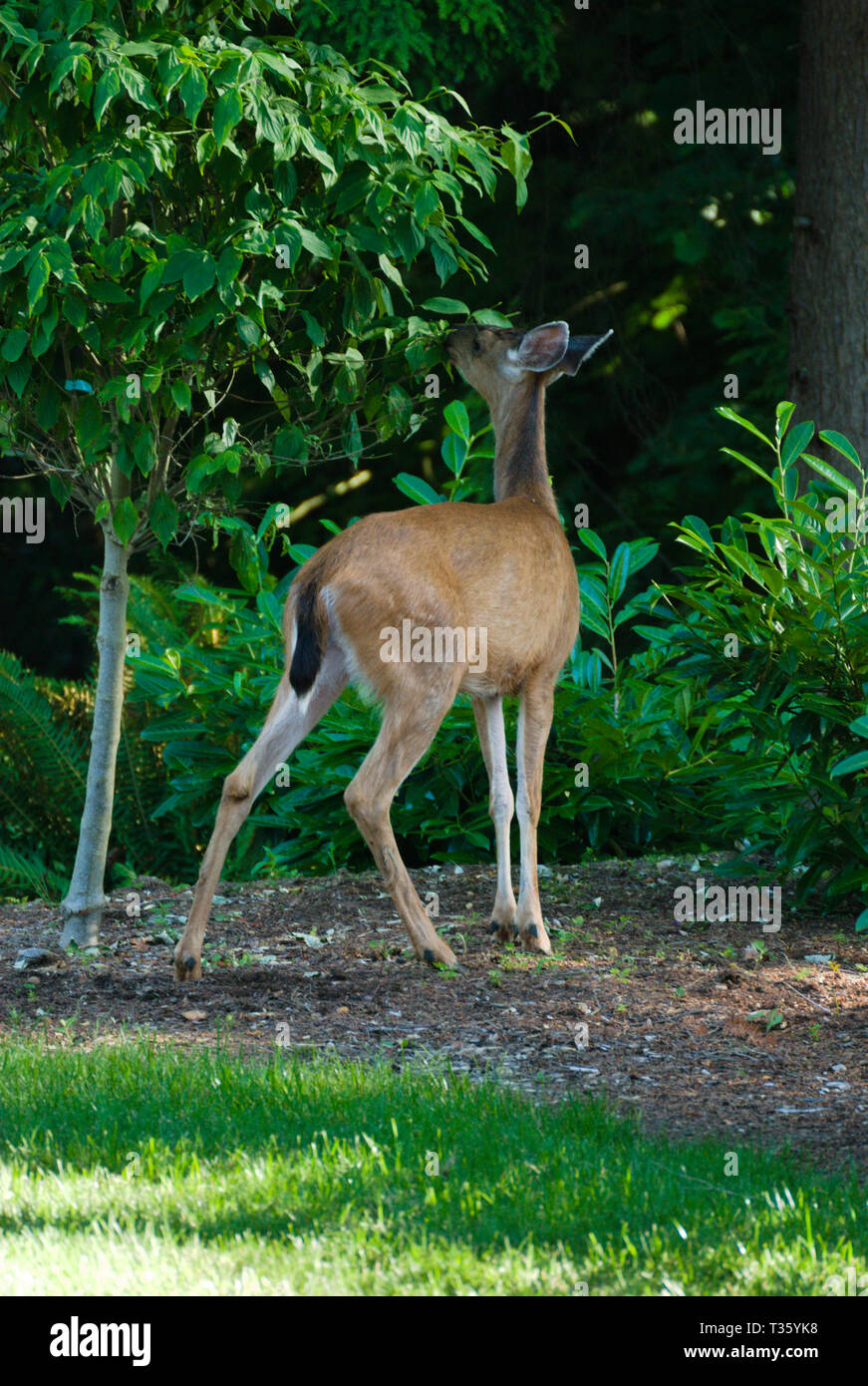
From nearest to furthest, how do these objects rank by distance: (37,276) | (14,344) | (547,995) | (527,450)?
(37,276), (14,344), (547,995), (527,450)

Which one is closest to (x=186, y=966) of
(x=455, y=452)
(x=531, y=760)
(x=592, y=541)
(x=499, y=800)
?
(x=499, y=800)

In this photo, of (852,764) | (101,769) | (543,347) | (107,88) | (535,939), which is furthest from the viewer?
(543,347)

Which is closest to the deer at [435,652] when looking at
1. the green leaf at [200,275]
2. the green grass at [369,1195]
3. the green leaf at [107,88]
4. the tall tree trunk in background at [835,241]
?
the green leaf at [200,275]

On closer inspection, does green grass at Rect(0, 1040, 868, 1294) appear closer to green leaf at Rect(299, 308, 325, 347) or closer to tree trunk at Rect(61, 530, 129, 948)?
tree trunk at Rect(61, 530, 129, 948)

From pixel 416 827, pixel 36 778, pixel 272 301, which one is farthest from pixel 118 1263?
pixel 36 778

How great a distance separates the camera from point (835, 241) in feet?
29.8

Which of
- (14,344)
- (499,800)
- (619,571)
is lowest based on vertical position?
(499,800)

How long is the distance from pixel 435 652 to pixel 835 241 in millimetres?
4719

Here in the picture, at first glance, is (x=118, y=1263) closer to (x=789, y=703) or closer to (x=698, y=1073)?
(x=698, y=1073)

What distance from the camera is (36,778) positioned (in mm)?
9891

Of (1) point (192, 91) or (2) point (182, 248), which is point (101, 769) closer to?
(2) point (182, 248)

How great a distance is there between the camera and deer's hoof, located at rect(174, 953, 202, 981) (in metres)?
5.80

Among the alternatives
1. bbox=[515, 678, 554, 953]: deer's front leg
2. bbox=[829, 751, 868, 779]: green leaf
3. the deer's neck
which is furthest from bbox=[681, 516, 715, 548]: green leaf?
bbox=[829, 751, 868, 779]: green leaf

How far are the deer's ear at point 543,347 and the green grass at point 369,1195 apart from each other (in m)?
3.33
